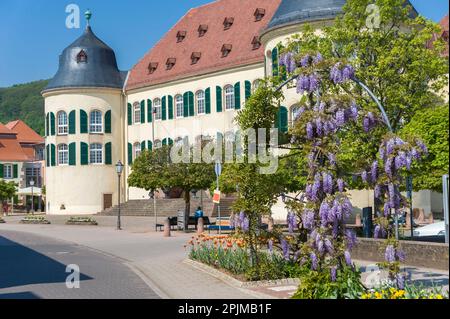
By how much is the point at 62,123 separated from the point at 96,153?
12.1 ft

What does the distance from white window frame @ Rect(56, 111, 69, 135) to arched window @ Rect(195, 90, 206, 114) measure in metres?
11.8

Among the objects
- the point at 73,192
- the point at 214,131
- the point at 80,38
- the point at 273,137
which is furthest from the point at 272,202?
the point at 80,38

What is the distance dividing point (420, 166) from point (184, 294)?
27.5 feet

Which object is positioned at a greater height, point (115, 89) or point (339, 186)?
point (115, 89)

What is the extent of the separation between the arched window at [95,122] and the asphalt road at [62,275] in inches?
1175

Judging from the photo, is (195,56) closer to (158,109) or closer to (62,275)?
(158,109)

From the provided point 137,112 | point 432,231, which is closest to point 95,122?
point 137,112

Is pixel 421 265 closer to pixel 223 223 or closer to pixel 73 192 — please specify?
pixel 223 223

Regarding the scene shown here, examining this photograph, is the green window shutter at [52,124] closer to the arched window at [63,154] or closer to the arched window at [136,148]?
the arched window at [63,154]

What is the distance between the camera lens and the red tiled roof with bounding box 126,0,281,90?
47547mm

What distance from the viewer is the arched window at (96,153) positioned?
55469mm

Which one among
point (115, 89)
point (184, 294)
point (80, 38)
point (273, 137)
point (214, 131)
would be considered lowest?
point (184, 294)

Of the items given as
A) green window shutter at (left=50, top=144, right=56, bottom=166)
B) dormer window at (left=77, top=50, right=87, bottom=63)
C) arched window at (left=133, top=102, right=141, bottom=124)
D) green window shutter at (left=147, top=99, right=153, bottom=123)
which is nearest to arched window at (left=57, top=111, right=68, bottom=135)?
green window shutter at (left=50, top=144, right=56, bottom=166)
